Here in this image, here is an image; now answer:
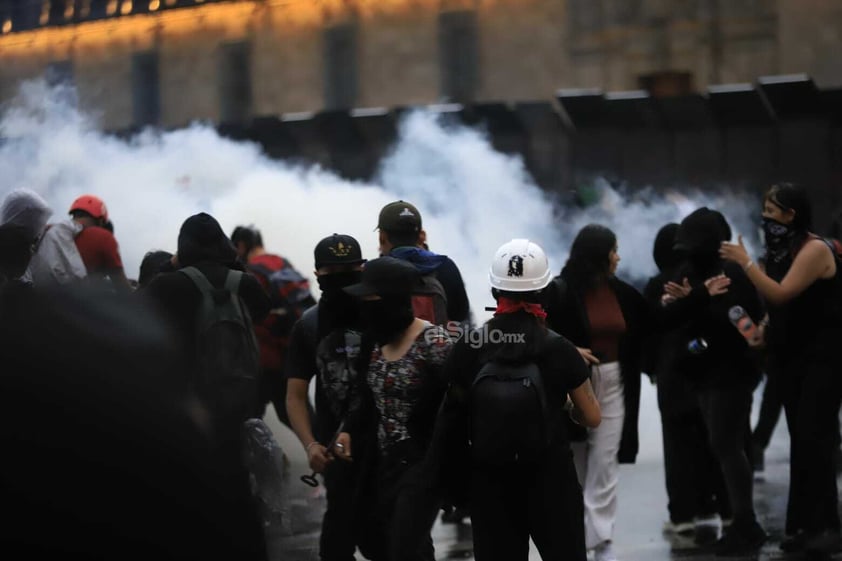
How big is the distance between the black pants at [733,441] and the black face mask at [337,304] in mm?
→ 2346

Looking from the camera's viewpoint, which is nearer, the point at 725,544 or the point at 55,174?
the point at 725,544

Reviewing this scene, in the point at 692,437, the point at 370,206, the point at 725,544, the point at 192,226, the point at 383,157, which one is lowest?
the point at 725,544

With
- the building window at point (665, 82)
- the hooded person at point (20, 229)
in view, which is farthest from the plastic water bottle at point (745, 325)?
the building window at point (665, 82)

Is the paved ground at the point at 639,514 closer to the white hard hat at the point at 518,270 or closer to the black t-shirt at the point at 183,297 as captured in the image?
the black t-shirt at the point at 183,297

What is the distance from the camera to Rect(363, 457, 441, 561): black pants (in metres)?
5.14

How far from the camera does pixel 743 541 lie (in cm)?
737

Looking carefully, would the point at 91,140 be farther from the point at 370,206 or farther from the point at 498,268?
the point at 498,268

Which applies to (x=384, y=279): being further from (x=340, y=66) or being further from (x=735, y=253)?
(x=340, y=66)

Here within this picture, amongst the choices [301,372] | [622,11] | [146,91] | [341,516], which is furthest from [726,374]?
[146,91]

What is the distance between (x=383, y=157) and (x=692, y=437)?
14.1m

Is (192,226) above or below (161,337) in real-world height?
above

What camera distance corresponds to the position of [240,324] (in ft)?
19.1

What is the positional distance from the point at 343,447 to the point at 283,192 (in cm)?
1035

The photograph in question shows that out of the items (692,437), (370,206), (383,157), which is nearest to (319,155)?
(383,157)
